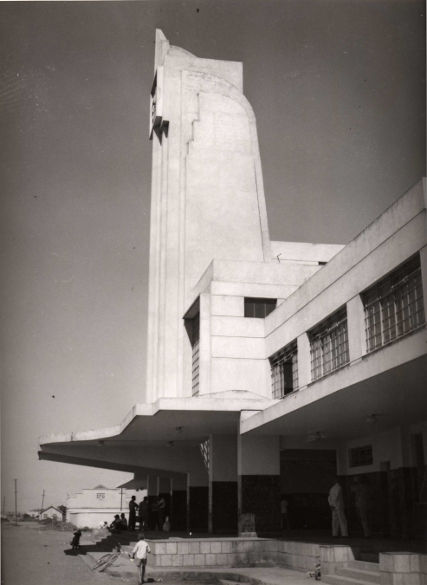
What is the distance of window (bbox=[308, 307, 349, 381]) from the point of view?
64.6 ft

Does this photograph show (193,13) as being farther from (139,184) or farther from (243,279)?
(243,279)

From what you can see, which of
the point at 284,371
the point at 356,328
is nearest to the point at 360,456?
the point at 284,371

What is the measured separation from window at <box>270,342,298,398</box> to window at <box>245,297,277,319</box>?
76.5 inches

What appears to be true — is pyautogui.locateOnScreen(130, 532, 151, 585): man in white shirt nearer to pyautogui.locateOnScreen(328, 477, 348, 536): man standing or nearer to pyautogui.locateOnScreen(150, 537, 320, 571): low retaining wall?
pyautogui.locateOnScreen(150, 537, 320, 571): low retaining wall

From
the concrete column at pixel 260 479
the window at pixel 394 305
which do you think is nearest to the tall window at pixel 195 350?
the concrete column at pixel 260 479

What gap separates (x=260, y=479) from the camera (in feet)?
67.4

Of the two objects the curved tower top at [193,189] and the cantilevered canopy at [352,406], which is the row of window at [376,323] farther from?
the curved tower top at [193,189]

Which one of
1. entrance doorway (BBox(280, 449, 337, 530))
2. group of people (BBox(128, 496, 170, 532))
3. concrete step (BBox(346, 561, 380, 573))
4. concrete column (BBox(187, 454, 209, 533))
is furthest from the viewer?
group of people (BBox(128, 496, 170, 532))

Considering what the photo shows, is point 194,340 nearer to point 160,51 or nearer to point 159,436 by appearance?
point 159,436

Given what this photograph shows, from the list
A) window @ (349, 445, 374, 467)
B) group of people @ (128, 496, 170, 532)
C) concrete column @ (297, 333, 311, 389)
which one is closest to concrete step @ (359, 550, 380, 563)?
window @ (349, 445, 374, 467)

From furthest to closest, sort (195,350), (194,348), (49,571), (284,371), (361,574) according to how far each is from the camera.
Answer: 1. (194,348)
2. (195,350)
3. (284,371)
4. (49,571)
5. (361,574)

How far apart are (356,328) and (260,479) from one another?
5440 millimetres

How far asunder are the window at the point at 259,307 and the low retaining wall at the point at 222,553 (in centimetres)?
992

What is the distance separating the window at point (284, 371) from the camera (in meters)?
23.2
